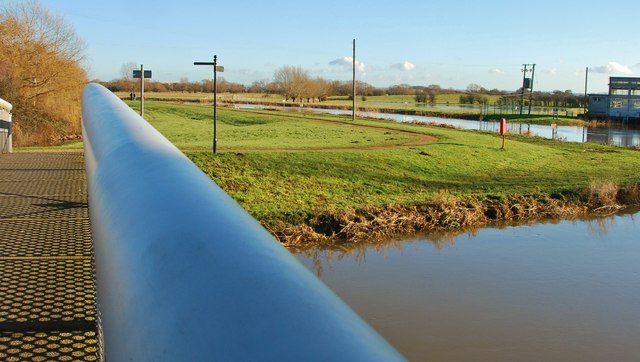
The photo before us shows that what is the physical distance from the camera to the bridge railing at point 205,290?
3.01 feet

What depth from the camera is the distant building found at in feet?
247

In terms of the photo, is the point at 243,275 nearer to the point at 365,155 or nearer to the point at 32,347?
the point at 32,347

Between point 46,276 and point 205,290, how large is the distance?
3765 mm

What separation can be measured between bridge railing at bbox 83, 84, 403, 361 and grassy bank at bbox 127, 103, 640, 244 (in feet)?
38.6

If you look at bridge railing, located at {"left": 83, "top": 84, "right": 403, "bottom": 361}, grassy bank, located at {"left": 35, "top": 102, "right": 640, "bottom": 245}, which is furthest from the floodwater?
bridge railing, located at {"left": 83, "top": 84, "right": 403, "bottom": 361}

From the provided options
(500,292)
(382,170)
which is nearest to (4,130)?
(500,292)

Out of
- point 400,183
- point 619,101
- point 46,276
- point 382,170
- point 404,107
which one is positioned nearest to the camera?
point 46,276

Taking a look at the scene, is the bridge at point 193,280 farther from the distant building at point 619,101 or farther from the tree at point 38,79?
the distant building at point 619,101

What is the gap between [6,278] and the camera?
169 inches

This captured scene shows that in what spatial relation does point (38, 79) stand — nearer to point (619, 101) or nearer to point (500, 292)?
point (500, 292)

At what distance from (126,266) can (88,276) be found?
10.8ft

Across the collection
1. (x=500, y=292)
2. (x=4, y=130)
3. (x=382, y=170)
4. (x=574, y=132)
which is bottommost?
(x=500, y=292)

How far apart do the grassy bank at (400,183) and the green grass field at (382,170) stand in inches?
1.3

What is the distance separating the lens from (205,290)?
105cm
